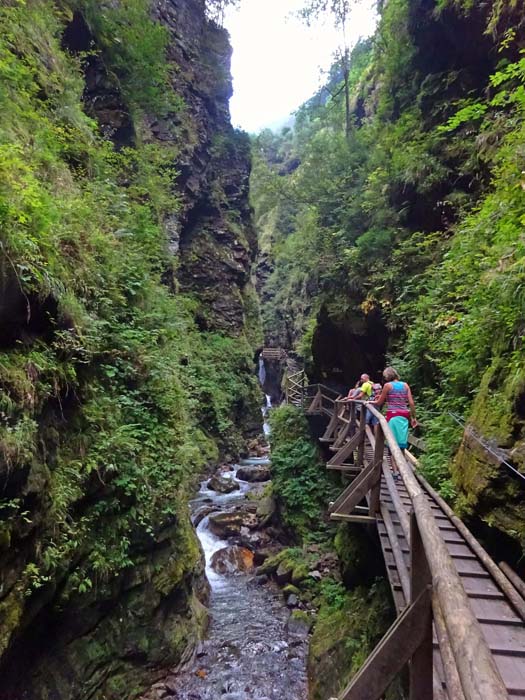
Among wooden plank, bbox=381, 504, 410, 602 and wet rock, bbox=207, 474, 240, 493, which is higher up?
wooden plank, bbox=381, 504, 410, 602

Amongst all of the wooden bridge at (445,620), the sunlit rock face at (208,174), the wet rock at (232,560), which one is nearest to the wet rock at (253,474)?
the wet rock at (232,560)

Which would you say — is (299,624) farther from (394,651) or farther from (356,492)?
(394,651)

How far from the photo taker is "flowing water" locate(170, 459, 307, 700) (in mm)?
7164

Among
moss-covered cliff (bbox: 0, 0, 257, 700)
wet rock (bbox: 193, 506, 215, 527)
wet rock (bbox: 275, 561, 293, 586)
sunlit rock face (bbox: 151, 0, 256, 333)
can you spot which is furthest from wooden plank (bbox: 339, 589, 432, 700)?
sunlit rock face (bbox: 151, 0, 256, 333)

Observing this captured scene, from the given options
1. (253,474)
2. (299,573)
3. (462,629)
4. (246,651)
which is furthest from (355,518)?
(253,474)

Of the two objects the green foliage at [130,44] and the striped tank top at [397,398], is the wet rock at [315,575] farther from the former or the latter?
the green foliage at [130,44]

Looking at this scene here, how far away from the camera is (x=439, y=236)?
33.3 ft

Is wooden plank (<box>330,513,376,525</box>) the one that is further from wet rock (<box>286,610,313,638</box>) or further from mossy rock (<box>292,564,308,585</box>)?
mossy rock (<box>292,564,308,585</box>)

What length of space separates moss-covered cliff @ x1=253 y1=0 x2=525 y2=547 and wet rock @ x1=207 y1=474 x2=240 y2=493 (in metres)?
5.68

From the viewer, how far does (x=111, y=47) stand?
12.1 metres

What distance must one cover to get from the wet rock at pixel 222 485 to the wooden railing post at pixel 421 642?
15.2 m

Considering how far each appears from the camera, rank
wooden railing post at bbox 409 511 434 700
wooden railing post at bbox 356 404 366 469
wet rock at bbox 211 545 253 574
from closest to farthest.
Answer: wooden railing post at bbox 409 511 434 700 → wooden railing post at bbox 356 404 366 469 → wet rock at bbox 211 545 253 574

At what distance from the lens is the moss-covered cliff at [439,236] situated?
15.3 ft

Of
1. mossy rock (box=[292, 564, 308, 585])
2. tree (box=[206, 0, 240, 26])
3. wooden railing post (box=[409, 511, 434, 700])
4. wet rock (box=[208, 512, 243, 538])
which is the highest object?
tree (box=[206, 0, 240, 26])
